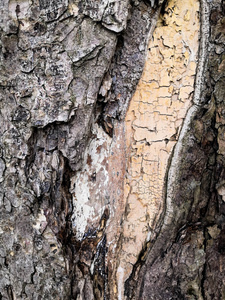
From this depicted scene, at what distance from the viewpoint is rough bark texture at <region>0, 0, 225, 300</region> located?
0.95 metres

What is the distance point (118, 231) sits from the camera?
46.2 inches

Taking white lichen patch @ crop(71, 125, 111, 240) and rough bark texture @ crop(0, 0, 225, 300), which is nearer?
rough bark texture @ crop(0, 0, 225, 300)

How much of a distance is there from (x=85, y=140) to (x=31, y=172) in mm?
237

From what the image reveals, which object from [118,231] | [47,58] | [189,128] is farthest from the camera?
[118,231]

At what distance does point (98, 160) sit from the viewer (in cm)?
110

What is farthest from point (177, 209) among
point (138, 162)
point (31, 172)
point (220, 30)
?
point (220, 30)

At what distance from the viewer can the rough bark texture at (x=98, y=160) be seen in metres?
0.95

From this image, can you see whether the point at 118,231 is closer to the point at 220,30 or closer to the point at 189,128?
the point at 189,128

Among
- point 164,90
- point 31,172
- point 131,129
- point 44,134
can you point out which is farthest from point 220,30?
point 31,172

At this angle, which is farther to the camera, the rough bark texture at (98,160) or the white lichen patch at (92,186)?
the white lichen patch at (92,186)

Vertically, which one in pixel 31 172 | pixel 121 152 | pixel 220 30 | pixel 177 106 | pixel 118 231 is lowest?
pixel 118 231

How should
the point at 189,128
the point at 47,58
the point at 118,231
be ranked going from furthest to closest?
the point at 118,231 → the point at 189,128 → the point at 47,58

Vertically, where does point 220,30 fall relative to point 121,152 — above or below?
above

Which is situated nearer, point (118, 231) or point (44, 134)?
point (44, 134)
